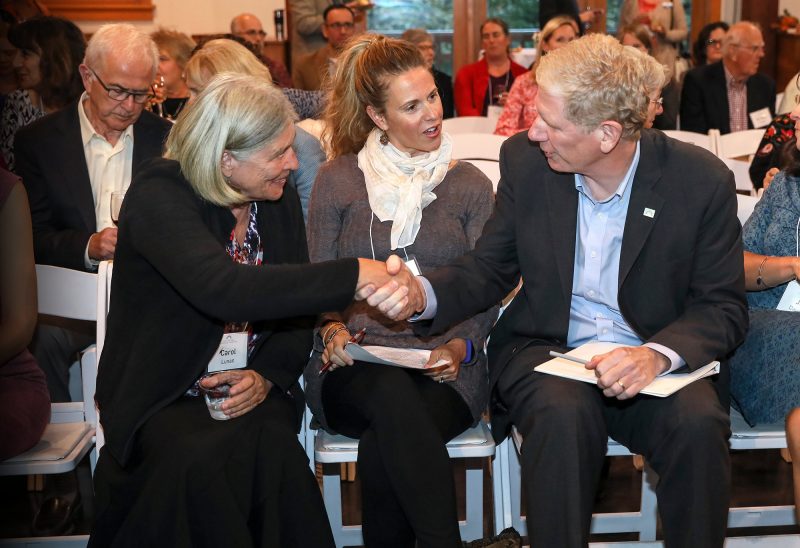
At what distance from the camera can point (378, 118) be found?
3.06 metres

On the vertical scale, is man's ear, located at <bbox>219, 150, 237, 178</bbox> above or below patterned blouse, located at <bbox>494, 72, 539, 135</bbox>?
above

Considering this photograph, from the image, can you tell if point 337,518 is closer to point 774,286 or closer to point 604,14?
point 774,286

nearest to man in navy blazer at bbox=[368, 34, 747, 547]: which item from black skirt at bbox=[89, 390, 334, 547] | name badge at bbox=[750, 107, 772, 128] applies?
black skirt at bbox=[89, 390, 334, 547]

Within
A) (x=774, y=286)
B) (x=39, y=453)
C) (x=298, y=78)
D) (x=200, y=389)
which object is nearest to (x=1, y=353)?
(x=39, y=453)

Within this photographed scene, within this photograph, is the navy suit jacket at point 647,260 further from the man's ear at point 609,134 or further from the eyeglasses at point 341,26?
the eyeglasses at point 341,26

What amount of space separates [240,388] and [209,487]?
0.88 ft

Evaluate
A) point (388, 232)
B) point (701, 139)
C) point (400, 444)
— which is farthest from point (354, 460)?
point (701, 139)

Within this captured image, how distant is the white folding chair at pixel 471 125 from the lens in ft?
19.0

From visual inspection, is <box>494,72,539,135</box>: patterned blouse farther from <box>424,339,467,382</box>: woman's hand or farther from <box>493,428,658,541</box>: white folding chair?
<box>424,339,467,382</box>: woman's hand

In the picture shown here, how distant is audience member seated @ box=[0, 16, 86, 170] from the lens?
434 cm

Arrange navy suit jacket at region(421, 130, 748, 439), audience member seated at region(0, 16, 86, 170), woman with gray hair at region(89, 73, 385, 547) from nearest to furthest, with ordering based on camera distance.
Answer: woman with gray hair at region(89, 73, 385, 547), navy suit jacket at region(421, 130, 748, 439), audience member seated at region(0, 16, 86, 170)

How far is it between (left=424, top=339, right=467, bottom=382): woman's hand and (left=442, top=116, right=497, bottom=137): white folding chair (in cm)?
323

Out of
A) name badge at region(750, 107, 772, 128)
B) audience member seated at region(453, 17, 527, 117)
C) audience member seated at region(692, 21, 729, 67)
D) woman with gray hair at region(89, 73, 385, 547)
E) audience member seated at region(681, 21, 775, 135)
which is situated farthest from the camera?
audience member seated at region(692, 21, 729, 67)

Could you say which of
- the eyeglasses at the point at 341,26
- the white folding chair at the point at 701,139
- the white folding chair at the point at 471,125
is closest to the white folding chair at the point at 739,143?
the white folding chair at the point at 701,139
